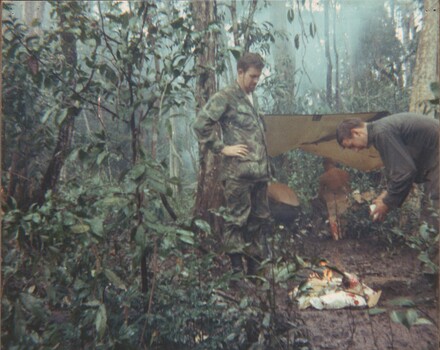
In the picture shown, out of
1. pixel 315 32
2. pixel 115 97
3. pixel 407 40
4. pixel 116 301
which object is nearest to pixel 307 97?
pixel 315 32

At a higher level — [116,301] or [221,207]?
[221,207]

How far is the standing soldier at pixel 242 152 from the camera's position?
9.45 ft

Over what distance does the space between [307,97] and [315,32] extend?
1.60ft

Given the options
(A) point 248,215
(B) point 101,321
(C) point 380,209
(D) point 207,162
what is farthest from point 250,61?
(B) point 101,321

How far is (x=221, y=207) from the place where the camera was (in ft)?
9.24

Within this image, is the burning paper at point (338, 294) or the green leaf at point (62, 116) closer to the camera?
the green leaf at point (62, 116)

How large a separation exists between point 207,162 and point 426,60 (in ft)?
4.74

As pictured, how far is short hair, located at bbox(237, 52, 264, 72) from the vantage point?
9.30ft

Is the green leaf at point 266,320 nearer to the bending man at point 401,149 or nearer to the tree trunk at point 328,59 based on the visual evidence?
the bending man at point 401,149

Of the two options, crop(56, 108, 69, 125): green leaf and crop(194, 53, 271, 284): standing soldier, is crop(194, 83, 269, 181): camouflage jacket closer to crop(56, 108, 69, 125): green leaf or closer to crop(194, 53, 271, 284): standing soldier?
crop(194, 53, 271, 284): standing soldier

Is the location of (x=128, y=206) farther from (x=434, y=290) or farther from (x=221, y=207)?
(x=434, y=290)

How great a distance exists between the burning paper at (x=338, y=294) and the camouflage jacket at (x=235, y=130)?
2.66 ft

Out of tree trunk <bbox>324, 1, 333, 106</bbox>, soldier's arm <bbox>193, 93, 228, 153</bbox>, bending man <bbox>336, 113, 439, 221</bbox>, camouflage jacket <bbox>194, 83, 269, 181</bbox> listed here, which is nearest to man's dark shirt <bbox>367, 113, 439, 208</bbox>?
bending man <bbox>336, 113, 439, 221</bbox>

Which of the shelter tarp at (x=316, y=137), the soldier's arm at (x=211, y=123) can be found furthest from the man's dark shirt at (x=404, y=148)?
the soldier's arm at (x=211, y=123)
